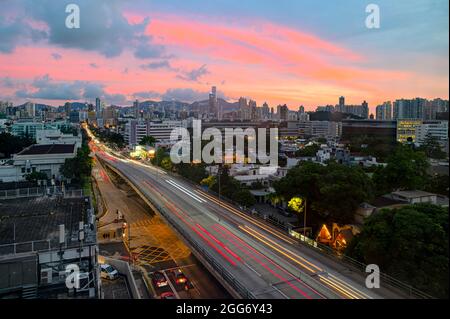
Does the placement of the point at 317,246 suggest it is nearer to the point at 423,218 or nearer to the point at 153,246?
the point at 423,218

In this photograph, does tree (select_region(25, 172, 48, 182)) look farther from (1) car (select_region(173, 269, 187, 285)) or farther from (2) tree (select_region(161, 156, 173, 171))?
(1) car (select_region(173, 269, 187, 285))

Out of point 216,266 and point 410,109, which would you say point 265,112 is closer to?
point 410,109

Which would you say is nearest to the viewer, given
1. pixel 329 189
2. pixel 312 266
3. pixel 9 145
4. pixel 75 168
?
pixel 312 266

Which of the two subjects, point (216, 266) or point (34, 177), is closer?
point (216, 266)

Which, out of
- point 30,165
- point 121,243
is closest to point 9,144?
point 30,165

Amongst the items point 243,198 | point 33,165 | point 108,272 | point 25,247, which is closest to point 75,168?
point 33,165
